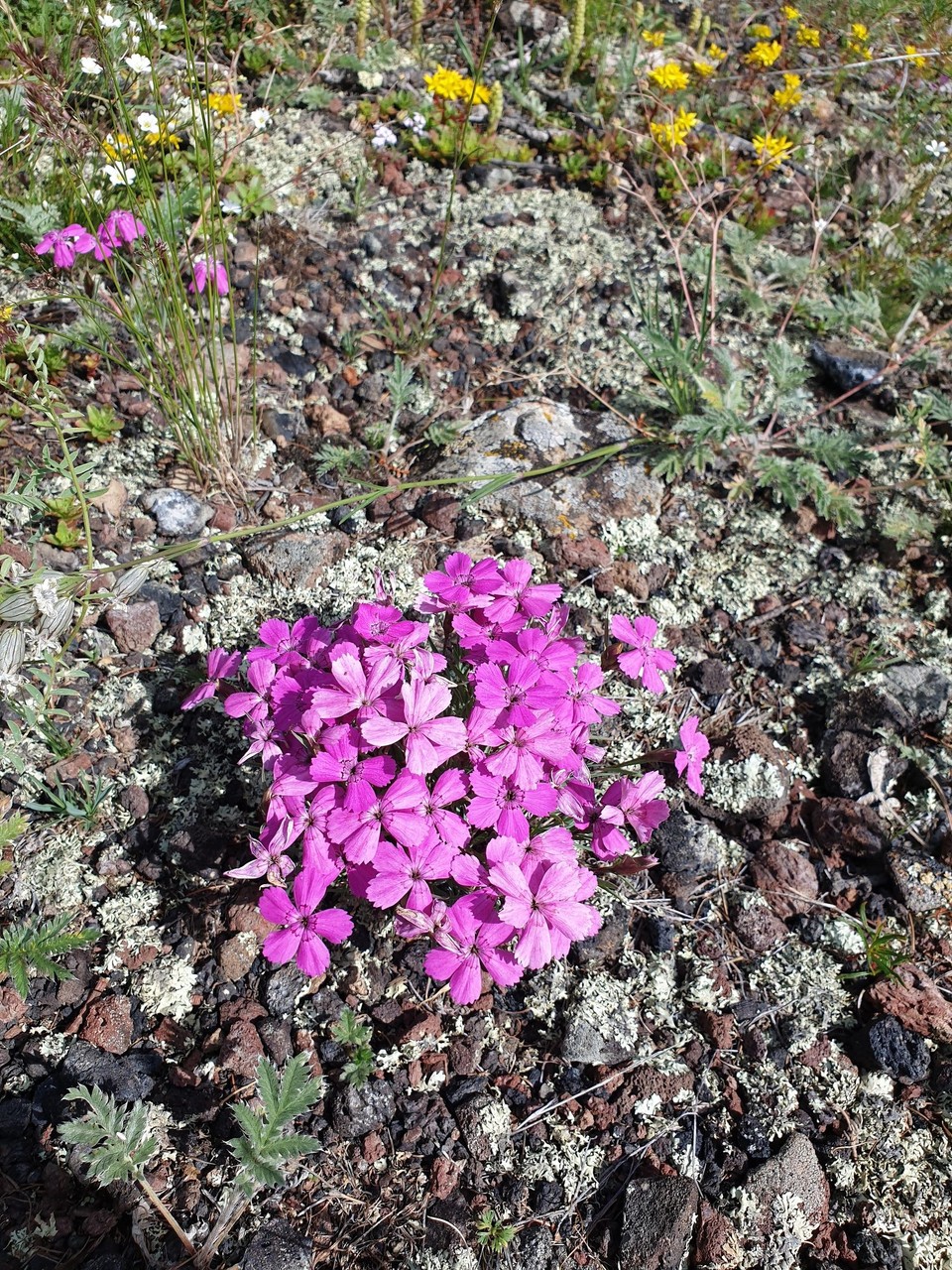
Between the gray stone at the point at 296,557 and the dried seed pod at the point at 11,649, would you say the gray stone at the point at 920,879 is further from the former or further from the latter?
the dried seed pod at the point at 11,649

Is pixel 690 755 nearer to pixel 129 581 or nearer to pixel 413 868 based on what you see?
pixel 413 868

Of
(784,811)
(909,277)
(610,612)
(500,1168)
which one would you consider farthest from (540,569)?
(909,277)

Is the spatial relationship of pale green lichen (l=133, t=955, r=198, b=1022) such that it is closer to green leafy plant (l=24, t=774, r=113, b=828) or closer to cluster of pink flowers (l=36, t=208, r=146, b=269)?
green leafy plant (l=24, t=774, r=113, b=828)

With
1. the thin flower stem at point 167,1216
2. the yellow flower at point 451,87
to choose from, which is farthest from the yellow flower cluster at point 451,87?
the thin flower stem at point 167,1216

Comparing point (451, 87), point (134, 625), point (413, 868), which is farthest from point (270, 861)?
point (451, 87)

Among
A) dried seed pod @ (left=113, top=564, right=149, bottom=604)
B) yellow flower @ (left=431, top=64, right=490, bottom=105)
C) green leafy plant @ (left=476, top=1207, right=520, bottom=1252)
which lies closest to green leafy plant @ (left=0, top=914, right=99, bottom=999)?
dried seed pod @ (left=113, top=564, right=149, bottom=604)

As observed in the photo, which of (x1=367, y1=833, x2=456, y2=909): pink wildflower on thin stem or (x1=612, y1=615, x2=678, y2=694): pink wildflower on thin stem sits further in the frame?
(x1=612, y1=615, x2=678, y2=694): pink wildflower on thin stem

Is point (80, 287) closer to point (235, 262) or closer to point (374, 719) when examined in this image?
point (235, 262)
